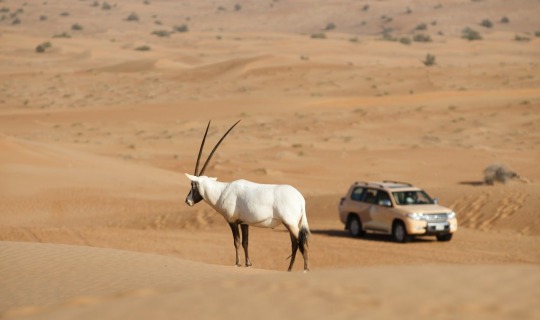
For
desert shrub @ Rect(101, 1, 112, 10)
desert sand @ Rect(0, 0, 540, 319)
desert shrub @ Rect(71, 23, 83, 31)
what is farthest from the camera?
desert shrub @ Rect(101, 1, 112, 10)

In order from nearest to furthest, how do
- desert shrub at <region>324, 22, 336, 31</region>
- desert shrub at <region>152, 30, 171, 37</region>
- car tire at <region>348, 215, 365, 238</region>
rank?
car tire at <region>348, 215, 365, 238</region>
desert shrub at <region>152, 30, 171, 37</region>
desert shrub at <region>324, 22, 336, 31</region>

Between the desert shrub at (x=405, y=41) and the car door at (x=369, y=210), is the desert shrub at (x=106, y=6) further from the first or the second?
the car door at (x=369, y=210)

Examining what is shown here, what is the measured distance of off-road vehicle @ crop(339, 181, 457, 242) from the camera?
23.0 metres

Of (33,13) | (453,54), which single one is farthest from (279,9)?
(453,54)

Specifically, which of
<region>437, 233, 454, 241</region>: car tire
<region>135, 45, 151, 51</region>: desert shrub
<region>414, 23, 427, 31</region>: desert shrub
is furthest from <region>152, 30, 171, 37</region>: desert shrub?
<region>437, 233, 454, 241</region>: car tire

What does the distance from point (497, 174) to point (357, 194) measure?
345 inches

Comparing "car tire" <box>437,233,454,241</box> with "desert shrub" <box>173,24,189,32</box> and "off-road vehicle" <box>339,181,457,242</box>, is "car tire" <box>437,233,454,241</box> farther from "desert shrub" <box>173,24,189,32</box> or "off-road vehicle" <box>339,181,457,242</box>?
"desert shrub" <box>173,24,189,32</box>

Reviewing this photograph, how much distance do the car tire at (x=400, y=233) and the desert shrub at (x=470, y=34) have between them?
70.5 m

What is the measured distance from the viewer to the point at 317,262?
2078 cm

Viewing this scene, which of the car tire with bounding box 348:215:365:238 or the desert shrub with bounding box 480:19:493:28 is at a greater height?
the car tire with bounding box 348:215:365:238

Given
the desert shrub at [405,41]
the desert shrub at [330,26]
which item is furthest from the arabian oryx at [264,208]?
the desert shrub at [330,26]

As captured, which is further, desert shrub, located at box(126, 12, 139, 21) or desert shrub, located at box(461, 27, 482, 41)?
desert shrub, located at box(126, 12, 139, 21)

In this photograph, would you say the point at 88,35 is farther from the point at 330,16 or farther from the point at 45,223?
the point at 45,223

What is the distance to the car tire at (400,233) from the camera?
23062 mm
